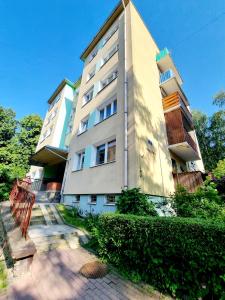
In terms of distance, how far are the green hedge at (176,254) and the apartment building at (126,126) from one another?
3528 millimetres

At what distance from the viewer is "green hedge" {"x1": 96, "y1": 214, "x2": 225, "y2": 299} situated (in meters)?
2.78

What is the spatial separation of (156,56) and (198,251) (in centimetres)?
1727

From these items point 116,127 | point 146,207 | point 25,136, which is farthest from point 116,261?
point 25,136

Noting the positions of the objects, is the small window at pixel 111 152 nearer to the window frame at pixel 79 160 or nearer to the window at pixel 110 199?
the window at pixel 110 199

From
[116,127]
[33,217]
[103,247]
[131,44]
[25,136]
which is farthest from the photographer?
[25,136]

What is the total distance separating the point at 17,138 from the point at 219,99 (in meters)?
31.9

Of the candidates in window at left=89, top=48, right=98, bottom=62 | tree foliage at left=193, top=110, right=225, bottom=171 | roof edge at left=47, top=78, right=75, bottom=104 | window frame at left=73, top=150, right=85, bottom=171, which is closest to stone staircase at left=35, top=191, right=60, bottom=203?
window frame at left=73, top=150, right=85, bottom=171

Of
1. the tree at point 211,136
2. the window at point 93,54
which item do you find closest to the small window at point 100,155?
the window at point 93,54

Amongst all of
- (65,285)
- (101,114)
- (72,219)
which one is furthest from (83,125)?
(65,285)

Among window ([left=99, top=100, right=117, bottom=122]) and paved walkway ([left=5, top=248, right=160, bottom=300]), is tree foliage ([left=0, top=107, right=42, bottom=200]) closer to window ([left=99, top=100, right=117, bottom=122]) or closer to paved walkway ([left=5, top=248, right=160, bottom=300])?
window ([left=99, top=100, right=117, bottom=122])

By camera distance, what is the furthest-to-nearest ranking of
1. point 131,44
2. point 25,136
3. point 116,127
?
point 25,136 → point 131,44 → point 116,127

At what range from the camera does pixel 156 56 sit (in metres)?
15.7

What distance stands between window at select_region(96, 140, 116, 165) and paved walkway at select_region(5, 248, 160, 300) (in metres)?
5.84

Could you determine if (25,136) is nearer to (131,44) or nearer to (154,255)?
(131,44)
